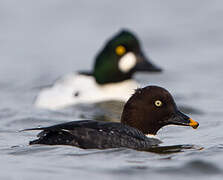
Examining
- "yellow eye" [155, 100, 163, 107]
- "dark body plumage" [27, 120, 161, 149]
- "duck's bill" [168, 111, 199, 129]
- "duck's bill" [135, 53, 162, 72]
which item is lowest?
"dark body plumage" [27, 120, 161, 149]

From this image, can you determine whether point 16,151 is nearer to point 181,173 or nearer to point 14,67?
point 181,173

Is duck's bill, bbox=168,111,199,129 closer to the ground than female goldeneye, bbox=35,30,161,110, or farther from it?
closer to the ground

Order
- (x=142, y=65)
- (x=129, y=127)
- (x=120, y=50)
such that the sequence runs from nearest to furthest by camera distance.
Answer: (x=129, y=127)
(x=120, y=50)
(x=142, y=65)

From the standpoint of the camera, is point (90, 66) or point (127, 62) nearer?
point (127, 62)

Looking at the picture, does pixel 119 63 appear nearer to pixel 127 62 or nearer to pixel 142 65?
pixel 127 62

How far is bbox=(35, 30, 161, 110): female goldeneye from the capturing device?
13.7 m

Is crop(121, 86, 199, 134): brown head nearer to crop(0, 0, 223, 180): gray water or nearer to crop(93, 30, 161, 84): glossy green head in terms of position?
crop(0, 0, 223, 180): gray water

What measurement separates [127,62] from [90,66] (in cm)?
443

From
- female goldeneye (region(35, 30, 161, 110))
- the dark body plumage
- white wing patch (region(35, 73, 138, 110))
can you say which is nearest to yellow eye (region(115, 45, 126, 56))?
female goldeneye (region(35, 30, 161, 110))

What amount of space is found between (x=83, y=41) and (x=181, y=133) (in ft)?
30.3

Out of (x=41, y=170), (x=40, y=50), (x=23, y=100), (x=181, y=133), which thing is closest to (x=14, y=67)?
(x=40, y=50)

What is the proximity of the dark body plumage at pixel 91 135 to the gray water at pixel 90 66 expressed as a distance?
9 centimetres

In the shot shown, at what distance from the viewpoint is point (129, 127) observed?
866 centimetres

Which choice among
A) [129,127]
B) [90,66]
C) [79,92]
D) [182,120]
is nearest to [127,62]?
[79,92]
